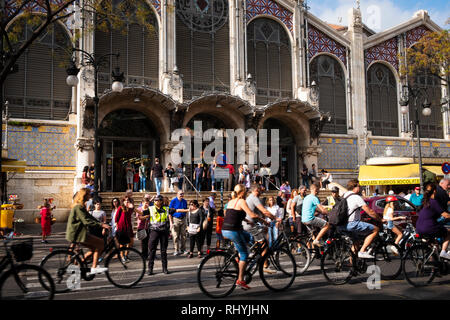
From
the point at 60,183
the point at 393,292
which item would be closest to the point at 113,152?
the point at 60,183

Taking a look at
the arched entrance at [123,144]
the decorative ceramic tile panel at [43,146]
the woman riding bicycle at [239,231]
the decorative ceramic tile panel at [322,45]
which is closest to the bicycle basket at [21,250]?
the woman riding bicycle at [239,231]

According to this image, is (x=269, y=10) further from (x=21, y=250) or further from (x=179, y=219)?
(x=21, y=250)

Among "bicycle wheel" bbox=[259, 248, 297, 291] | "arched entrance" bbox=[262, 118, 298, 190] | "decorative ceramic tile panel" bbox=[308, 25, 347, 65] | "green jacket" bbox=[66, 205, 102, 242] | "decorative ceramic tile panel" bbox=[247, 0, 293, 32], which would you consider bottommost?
"bicycle wheel" bbox=[259, 248, 297, 291]

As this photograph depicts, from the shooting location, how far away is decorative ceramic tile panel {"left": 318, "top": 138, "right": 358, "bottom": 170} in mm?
27938

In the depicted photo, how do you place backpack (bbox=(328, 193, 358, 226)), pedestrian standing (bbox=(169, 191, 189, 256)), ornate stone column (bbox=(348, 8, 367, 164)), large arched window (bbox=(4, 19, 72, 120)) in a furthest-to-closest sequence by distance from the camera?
ornate stone column (bbox=(348, 8, 367, 164)) < large arched window (bbox=(4, 19, 72, 120)) < pedestrian standing (bbox=(169, 191, 189, 256)) < backpack (bbox=(328, 193, 358, 226))

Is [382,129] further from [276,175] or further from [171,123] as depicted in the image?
[171,123]

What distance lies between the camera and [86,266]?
771 cm

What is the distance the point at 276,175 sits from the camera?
26.8m

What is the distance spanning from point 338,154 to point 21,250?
80.8ft

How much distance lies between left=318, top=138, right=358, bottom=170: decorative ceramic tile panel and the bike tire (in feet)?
72.3

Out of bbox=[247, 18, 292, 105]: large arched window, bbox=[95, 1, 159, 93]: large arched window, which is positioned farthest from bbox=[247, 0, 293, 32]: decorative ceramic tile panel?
bbox=[95, 1, 159, 93]: large arched window

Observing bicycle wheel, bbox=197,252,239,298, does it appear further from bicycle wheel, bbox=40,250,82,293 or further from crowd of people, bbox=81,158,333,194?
crowd of people, bbox=81,158,333,194

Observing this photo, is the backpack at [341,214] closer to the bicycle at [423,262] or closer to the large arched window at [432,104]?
the bicycle at [423,262]
